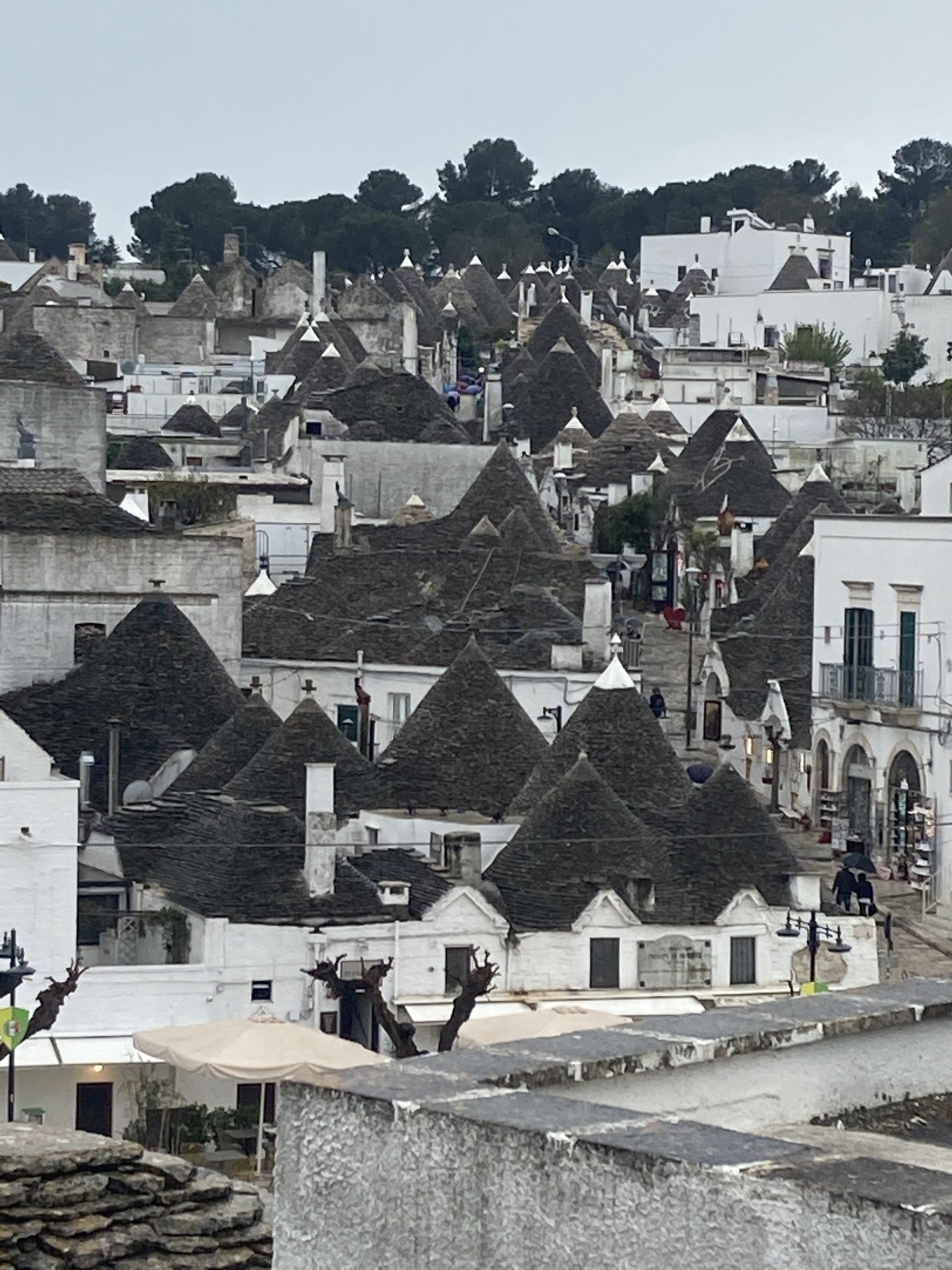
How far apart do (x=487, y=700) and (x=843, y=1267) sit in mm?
39548

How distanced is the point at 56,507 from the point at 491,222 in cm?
12496

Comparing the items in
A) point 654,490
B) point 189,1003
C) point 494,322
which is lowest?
point 189,1003

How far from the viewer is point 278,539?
76375mm

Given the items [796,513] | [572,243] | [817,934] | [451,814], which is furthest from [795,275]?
[817,934]

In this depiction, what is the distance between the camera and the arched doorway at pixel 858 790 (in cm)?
5344

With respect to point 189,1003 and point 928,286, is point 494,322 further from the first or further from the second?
point 189,1003

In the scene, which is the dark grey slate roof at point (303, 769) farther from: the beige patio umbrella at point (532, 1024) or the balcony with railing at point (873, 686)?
the balcony with railing at point (873, 686)

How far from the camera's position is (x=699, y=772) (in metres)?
53.3

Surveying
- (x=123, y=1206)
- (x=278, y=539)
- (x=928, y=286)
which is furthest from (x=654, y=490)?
(x=123, y=1206)

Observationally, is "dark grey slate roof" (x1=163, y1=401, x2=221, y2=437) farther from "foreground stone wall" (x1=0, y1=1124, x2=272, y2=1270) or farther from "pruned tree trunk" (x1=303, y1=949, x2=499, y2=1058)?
"foreground stone wall" (x1=0, y1=1124, x2=272, y2=1270)

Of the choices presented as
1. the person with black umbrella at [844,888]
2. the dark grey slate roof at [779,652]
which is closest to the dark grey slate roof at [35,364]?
the dark grey slate roof at [779,652]

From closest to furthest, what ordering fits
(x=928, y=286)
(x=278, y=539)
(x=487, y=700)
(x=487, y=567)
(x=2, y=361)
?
(x=487, y=700) < (x=487, y=567) < (x=2, y=361) < (x=278, y=539) < (x=928, y=286)

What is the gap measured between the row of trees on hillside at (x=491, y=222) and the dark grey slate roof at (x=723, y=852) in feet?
397

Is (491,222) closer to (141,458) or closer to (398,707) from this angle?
(141,458)
